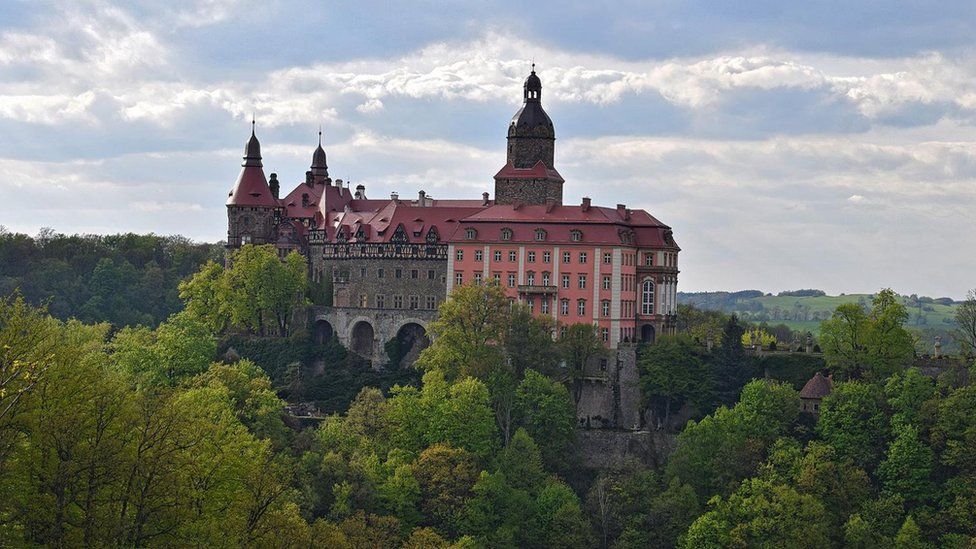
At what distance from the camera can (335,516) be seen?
64.4 metres

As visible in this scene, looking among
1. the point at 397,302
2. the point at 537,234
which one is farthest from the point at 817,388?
the point at 397,302

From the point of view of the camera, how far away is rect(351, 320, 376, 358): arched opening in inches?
3585

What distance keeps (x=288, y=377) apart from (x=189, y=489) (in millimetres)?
43964

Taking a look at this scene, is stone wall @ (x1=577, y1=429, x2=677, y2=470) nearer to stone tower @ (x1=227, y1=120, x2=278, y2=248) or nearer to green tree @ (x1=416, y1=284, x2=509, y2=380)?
green tree @ (x1=416, y1=284, x2=509, y2=380)

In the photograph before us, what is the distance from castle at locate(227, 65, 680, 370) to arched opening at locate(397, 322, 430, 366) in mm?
83

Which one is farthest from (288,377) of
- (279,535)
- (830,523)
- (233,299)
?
(279,535)

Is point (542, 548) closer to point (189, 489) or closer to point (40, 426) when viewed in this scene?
point (189, 489)

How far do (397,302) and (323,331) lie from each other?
15.6 ft

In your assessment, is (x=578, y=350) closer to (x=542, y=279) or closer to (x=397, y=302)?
(x=542, y=279)

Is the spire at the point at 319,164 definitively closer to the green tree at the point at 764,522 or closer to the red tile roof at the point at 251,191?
the red tile roof at the point at 251,191

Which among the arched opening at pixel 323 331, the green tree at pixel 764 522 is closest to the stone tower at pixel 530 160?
the arched opening at pixel 323 331

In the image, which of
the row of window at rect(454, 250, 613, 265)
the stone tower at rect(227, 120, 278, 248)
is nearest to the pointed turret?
the stone tower at rect(227, 120, 278, 248)

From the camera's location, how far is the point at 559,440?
75688 millimetres

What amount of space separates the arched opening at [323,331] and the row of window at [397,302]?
93.1 inches
